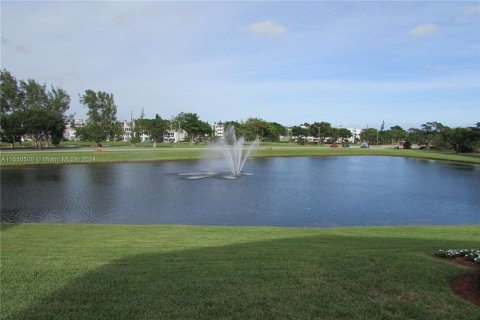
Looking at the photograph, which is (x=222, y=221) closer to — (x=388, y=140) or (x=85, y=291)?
(x=85, y=291)

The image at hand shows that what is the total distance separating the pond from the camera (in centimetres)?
2044

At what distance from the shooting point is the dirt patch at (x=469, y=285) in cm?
611

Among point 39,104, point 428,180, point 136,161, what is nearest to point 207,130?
point 39,104

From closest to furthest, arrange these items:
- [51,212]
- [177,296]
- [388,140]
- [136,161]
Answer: [177,296], [51,212], [136,161], [388,140]

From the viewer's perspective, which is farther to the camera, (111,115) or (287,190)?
(111,115)

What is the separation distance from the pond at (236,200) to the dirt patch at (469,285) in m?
12.2

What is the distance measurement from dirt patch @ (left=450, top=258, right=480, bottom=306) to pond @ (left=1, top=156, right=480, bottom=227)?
12.2 m

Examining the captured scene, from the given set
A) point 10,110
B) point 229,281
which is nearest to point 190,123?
point 10,110

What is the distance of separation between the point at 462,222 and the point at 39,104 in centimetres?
9368

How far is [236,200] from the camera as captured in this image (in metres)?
25.6

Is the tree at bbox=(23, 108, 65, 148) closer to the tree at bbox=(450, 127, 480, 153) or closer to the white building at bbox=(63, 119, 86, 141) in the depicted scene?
the white building at bbox=(63, 119, 86, 141)

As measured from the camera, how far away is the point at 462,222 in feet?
67.8

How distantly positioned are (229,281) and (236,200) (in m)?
18.8

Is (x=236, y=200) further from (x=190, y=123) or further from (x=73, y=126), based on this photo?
(x=190, y=123)
